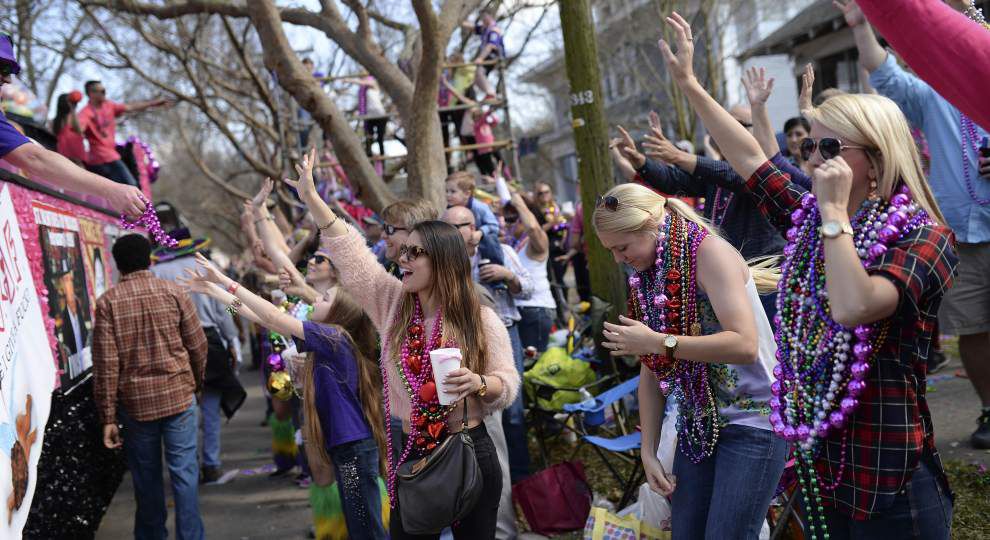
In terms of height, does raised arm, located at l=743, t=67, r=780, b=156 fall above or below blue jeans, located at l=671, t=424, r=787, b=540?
above

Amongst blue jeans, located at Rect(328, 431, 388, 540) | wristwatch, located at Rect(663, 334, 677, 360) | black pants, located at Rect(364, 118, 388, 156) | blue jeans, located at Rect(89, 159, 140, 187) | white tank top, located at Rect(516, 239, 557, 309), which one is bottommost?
blue jeans, located at Rect(328, 431, 388, 540)

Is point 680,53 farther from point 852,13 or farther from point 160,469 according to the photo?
point 160,469

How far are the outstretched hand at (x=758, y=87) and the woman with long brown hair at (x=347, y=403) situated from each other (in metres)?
2.24

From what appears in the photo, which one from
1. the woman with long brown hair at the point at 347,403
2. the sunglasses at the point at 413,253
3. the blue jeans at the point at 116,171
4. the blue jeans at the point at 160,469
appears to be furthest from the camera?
the blue jeans at the point at 116,171

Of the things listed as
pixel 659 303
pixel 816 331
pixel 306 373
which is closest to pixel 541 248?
pixel 306 373

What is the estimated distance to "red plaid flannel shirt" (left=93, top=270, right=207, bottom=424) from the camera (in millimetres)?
5398

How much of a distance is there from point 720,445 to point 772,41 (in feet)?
79.1

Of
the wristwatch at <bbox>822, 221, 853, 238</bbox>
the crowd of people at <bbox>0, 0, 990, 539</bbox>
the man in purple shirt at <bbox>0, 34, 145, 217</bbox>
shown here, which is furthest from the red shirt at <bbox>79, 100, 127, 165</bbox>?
the wristwatch at <bbox>822, 221, 853, 238</bbox>

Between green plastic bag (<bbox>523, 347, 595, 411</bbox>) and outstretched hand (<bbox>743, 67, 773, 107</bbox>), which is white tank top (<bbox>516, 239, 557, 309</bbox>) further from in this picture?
outstretched hand (<bbox>743, 67, 773, 107</bbox>)

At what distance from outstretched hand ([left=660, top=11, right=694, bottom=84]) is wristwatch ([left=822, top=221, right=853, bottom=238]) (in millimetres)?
1077

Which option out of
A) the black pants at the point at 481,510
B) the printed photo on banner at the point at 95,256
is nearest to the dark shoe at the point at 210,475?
the printed photo on banner at the point at 95,256

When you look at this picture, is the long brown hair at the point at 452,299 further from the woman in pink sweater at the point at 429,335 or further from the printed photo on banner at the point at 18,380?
the printed photo on banner at the point at 18,380

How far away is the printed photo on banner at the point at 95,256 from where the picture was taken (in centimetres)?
655

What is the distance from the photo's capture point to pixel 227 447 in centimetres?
971
